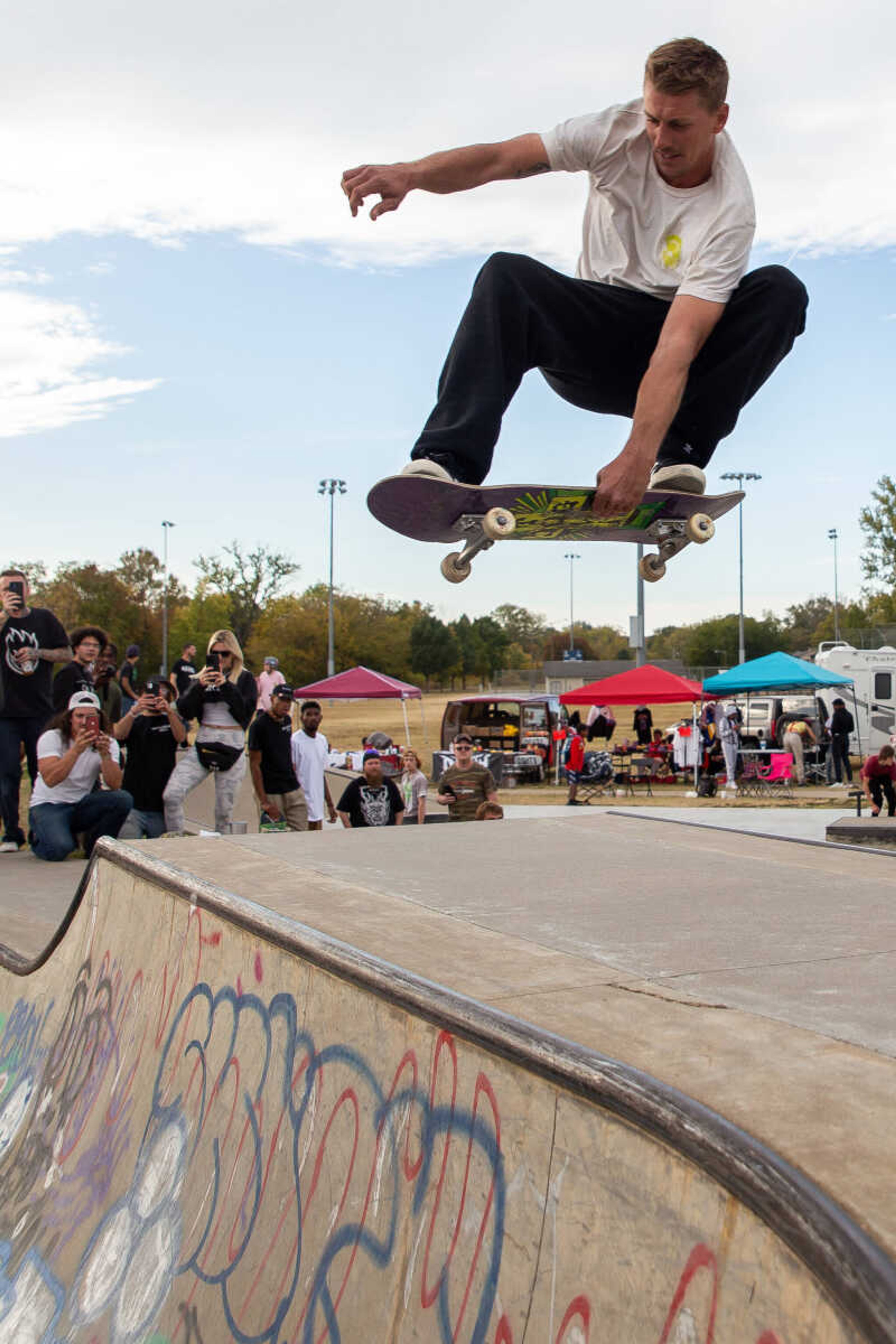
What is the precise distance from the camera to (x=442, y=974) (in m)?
2.41

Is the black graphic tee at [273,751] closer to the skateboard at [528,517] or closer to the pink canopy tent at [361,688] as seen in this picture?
the skateboard at [528,517]

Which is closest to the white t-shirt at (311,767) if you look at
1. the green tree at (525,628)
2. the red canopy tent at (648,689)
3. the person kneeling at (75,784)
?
the person kneeling at (75,784)

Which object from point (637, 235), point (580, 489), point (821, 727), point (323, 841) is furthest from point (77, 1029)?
point (821, 727)

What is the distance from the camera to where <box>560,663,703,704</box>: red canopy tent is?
19125mm

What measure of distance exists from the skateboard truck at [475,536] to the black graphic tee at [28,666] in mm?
4226

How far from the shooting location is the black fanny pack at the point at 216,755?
7383 millimetres

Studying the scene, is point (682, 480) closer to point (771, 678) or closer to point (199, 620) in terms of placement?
point (771, 678)

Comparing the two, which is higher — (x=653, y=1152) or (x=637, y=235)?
(x=637, y=235)

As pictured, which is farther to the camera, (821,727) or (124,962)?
(821,727)

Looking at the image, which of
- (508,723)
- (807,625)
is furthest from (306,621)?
(807,625)

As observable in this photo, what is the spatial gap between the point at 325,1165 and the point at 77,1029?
1.99m

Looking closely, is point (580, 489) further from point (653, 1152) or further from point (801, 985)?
point (653, 1152)

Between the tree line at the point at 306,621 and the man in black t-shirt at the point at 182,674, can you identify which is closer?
the man in black t-shirt at the point at 182,674

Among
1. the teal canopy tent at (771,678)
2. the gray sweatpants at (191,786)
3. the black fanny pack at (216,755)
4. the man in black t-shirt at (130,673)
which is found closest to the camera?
the black fanny pack at (216,755)
